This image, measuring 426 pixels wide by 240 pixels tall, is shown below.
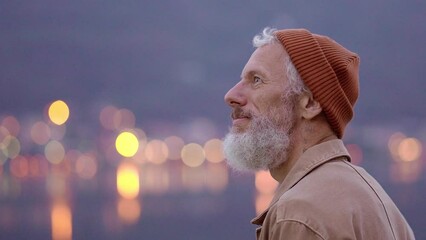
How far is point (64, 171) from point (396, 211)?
137 meters

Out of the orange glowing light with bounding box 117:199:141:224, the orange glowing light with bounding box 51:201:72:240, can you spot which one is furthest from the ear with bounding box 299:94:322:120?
the orange glowing light with bounding box 117:199:141:224

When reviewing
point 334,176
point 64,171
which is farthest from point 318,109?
point 64,171

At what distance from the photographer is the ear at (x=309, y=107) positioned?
2.25 metres

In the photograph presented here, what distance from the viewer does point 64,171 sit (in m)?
136

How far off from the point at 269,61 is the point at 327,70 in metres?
0.19

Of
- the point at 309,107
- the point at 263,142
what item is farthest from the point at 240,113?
the point at 309,107

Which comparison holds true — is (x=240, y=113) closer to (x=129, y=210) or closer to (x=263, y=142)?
(x=263, y=142)

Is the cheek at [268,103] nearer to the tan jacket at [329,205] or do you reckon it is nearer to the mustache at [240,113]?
the mustache at [240,113]

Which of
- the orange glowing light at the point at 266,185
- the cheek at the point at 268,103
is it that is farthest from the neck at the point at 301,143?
the orange glowing light at the point at 266,185

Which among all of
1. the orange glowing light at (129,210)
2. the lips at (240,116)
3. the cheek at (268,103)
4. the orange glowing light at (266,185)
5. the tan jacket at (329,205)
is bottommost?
the orange glowing light at (266,185)

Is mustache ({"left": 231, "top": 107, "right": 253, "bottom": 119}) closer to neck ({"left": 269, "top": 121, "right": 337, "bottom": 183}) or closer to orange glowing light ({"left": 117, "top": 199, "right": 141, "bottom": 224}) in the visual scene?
neck ({"left": 269, "top": 121, "right": 337, "bottom": 183})

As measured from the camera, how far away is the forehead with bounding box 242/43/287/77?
7.57ft

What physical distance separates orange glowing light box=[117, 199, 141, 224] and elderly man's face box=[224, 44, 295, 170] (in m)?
39.5

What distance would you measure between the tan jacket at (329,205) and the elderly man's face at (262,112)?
0.15 meters
